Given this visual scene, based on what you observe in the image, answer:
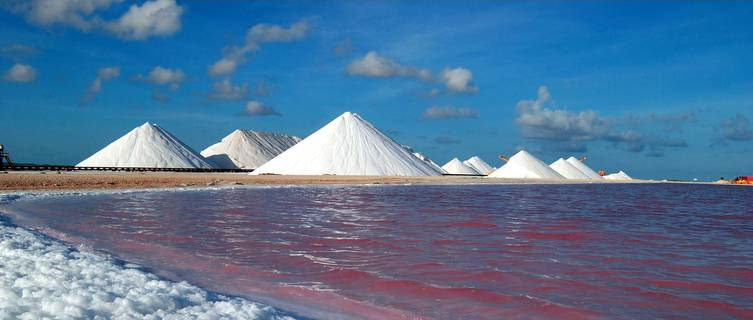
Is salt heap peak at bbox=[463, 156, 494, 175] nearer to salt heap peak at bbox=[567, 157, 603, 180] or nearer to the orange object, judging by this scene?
salt heap peak at bbox=[567, 157, 603, 180]

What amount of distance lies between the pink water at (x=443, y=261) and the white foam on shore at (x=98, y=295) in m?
0.39

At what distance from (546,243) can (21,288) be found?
553 cm

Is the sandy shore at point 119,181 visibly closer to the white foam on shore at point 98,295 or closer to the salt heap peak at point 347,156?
the salt heap peak at point 347,156

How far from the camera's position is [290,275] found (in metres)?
4.67

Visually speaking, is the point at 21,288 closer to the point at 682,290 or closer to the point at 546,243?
the point at 682,290

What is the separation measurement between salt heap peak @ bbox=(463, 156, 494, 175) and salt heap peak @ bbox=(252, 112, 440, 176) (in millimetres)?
44617

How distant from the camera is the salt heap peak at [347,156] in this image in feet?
121

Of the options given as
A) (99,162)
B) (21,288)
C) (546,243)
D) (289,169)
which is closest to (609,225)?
(546,243)

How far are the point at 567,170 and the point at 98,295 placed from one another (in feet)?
201

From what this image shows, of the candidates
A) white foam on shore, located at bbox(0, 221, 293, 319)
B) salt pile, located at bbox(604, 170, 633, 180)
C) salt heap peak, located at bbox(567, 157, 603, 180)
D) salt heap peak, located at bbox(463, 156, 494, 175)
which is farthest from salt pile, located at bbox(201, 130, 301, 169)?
white foam on shore, located at bbox(0, 221, 293, 319)

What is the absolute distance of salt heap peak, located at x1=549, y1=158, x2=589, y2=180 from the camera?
59656 mm

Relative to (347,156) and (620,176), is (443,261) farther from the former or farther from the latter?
(620,176)

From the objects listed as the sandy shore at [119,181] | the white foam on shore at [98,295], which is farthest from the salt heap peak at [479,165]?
the white foam on shore at [98,295]

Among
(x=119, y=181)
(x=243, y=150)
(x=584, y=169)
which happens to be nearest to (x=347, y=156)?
(x=119, y=181)
